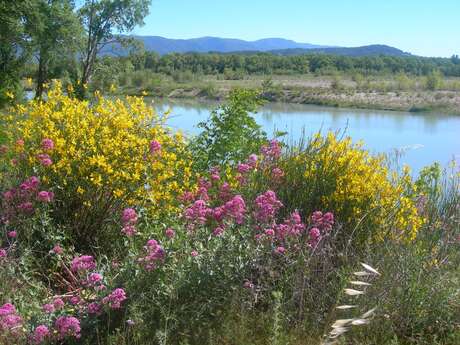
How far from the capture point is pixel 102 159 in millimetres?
3498

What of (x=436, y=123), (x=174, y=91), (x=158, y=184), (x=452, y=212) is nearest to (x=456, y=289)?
(x=452, y=212)

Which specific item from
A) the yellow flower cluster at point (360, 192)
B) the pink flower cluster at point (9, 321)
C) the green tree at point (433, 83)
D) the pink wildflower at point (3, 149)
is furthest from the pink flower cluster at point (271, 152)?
the green tree at point (433, 83)

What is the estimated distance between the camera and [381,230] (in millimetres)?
3662

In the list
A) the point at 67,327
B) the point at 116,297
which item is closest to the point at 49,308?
the point at 67,327

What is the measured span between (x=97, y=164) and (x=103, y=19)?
3179 centimetres

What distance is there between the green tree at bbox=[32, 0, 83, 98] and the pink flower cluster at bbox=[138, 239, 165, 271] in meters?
23.3

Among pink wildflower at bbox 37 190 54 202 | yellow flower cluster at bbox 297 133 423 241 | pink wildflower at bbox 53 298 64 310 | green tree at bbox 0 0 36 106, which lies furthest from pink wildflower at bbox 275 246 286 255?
green tree at bbox 0 0 36 106

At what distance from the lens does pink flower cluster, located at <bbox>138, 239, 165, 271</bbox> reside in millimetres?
2646

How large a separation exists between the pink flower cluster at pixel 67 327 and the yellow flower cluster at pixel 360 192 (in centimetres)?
189

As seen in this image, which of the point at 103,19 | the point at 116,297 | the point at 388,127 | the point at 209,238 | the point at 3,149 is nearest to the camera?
the point at 116,297

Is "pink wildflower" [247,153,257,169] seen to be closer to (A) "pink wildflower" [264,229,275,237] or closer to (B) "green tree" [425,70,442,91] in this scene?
(A) "pink wildflower" [264,229,275,237]

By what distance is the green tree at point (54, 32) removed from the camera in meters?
24.9

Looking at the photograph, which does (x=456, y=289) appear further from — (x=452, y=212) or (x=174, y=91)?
(x=174, y=91)

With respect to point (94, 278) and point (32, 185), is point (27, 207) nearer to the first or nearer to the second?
point (32, 185)
